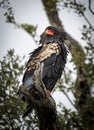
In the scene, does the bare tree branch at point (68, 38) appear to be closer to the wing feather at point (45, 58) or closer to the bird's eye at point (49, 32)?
the bird's eye at point (49, 32)

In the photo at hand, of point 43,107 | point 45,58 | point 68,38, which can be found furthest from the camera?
point 68,38

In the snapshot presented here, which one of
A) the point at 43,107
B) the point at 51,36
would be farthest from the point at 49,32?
the point at 43,107

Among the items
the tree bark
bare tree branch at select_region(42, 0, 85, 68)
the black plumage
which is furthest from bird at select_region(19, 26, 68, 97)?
bare tree branch at select_region(42, 0, 85, 68)

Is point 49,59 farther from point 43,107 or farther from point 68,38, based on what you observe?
point 68,38

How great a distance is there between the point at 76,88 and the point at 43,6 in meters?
2.50

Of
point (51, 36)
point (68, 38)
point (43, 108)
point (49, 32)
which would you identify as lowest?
point (43, 108)

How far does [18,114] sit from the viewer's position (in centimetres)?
676

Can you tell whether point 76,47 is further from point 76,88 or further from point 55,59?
point 55,59

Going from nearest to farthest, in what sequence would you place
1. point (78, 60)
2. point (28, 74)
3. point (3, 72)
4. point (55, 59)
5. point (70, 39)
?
point (28, 74) → point (55, 59) → point (3, 72) → point (78, 60) → point (70, 39)

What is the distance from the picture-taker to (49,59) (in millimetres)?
6430

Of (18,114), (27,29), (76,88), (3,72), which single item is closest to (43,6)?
(27,29)

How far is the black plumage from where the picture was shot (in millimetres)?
6220

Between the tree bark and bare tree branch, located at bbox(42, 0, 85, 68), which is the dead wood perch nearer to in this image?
the tree bark

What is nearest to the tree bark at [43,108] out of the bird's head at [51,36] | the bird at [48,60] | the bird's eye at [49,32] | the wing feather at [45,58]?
the bird at [48,60]
